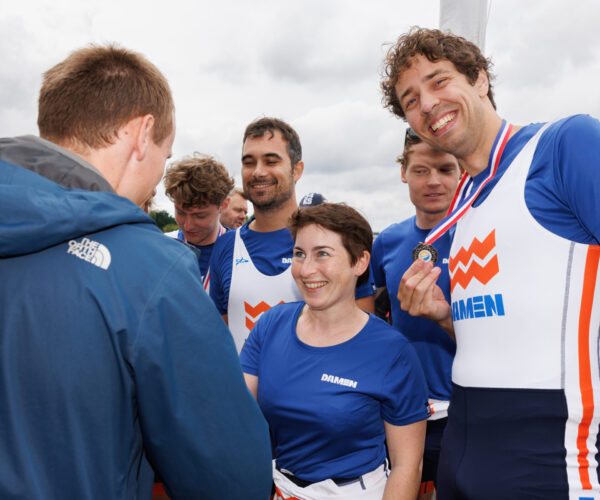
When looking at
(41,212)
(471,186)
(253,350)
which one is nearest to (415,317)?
(253,350)

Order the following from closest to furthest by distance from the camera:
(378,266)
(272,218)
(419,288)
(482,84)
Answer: (419,288) → (482,84) → (378,266) → (272,218)

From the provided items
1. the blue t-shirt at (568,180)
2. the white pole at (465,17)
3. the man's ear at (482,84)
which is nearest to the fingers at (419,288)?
the blue t-shirt at (568,180)

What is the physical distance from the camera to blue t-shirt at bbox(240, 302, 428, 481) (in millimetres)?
2174

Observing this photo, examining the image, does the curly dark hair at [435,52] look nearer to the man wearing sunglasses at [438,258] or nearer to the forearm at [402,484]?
the man wearing sunglasses at [438,258]

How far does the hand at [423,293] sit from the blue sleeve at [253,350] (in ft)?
2.82

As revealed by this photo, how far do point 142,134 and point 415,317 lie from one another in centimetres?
217

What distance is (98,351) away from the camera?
3.47 ft

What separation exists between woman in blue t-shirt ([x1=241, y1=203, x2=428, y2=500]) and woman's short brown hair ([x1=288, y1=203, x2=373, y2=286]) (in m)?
0.10

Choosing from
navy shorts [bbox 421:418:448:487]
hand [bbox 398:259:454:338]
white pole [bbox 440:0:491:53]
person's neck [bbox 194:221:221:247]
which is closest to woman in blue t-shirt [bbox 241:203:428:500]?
hand [bbox 398:259:454:338]

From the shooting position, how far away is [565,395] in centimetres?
150

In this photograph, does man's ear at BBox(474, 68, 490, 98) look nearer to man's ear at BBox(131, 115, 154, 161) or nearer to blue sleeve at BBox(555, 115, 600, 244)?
blue sleeve at BBox(555, 115, 600, 244)

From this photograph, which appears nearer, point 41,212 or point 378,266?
point 41,212

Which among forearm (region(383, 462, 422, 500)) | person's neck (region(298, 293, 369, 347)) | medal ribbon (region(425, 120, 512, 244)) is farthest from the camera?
person's neck (region(298, 293, 369, 347))

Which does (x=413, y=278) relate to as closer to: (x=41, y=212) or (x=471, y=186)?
(x=471, y=186)
